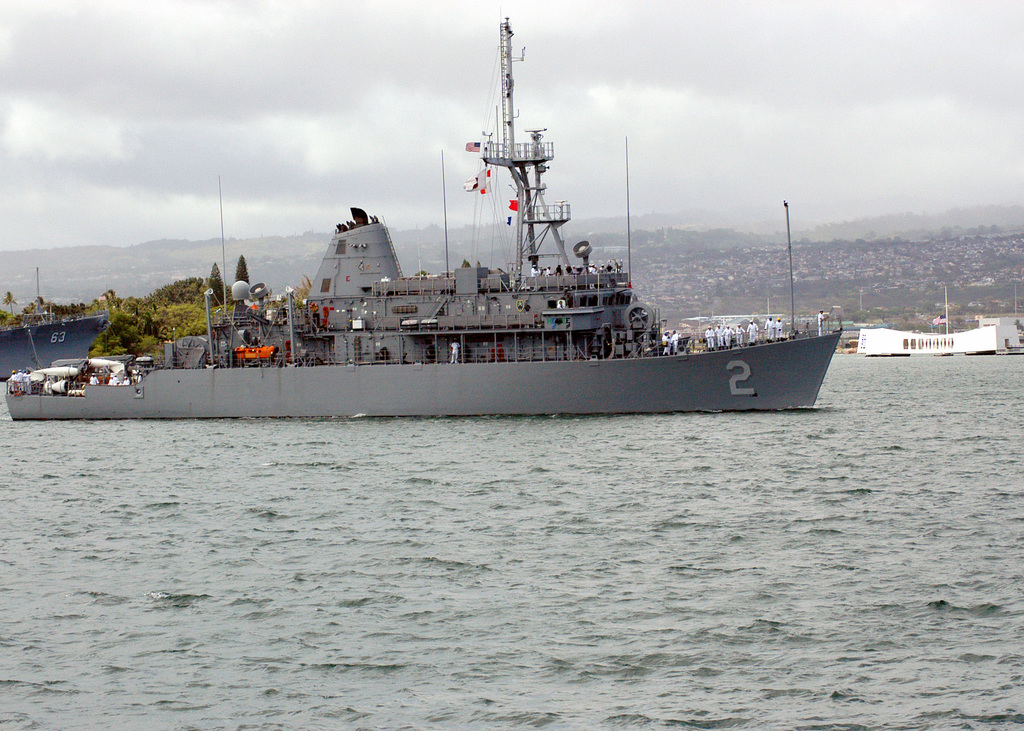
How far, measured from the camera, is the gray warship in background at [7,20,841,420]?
34.5 meters

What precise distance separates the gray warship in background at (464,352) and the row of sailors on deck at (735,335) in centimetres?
90

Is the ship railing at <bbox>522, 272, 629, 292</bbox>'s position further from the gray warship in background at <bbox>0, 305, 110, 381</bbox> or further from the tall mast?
the gray warship in background at <bbox>0, 305, 110, 381</bbox>

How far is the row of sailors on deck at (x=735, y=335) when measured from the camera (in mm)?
34844

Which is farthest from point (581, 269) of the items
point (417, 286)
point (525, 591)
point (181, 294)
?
point (181, 294)

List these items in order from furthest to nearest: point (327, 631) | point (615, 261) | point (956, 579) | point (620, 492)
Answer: point (615, 261), point (620, 492), point (956, 579), point (327, 631)

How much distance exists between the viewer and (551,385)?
3488 centimetres

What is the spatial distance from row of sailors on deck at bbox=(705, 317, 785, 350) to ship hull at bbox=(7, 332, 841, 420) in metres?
1.00

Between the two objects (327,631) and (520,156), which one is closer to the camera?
(327,631)

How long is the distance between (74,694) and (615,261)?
90.2 ft

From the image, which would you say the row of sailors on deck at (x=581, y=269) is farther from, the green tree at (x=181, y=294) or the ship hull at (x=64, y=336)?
the green tree at (x=181, y=294)

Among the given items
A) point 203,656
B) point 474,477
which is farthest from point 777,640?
point 474,477

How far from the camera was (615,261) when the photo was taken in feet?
119

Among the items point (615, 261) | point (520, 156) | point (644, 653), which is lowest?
point (644, 653)

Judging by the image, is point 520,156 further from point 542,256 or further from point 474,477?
point 474,477
